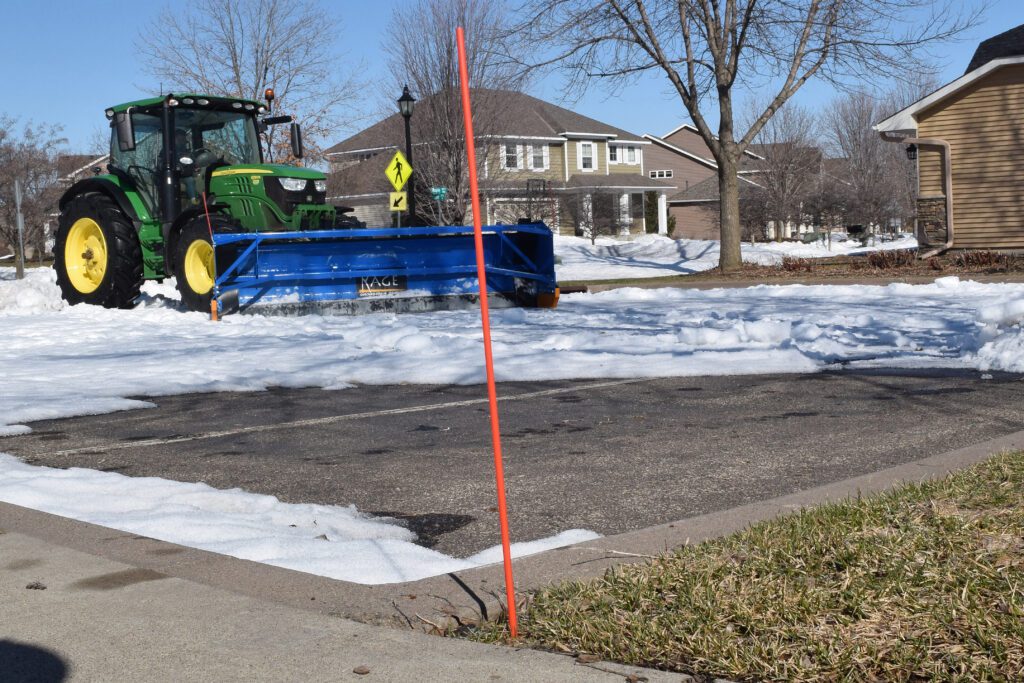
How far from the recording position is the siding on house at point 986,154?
2559cm

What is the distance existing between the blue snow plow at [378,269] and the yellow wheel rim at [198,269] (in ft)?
2.13

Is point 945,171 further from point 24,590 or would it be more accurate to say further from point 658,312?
point 24,590

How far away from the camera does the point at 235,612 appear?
3525 millimetres

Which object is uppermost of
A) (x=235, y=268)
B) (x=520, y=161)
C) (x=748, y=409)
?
(x=520, y=161)

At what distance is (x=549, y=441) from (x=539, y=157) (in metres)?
47.1

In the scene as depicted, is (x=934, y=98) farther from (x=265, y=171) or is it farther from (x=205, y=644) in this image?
(x=205, y=644)

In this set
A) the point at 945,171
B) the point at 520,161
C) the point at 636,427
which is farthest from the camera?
the point at 520,161

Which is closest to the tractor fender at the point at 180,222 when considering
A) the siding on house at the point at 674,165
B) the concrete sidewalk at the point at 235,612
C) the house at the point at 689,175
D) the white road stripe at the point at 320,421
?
the white road stripe at the point at 320,421

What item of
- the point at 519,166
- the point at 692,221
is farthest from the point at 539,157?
the point at 692,221

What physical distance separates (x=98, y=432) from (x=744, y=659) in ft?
17.3

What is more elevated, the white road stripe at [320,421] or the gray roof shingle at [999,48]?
the gray roof shingle at [999,48]

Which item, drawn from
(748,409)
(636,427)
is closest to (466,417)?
(636,427)

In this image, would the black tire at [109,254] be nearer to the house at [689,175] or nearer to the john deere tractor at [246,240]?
the john deere tractor at [246,240]

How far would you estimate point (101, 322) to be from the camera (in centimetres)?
1509
